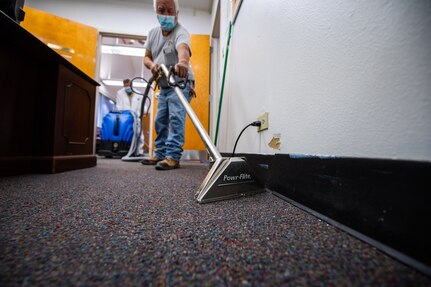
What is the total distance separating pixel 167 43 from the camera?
1386mm

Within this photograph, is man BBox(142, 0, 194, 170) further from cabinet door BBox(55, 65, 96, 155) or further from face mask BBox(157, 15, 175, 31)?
cabinet door BBox(55, 65, 96, 155)

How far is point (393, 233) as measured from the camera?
0.27 m

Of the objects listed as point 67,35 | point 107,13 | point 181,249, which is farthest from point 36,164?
point 107,13

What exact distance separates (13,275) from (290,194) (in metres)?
0.53

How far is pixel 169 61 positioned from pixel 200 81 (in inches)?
61.4

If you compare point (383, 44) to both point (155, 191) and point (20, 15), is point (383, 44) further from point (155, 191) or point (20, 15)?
point (20, 15)

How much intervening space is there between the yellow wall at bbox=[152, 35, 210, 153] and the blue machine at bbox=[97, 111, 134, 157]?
1.04 metres

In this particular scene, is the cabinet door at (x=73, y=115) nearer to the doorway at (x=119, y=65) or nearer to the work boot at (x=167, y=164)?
the work boot at (x=167, y=164)

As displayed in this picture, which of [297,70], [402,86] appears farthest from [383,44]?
[297,70]

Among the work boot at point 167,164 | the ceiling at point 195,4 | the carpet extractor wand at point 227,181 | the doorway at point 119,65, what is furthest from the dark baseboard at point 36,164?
the ceiling at point 195,4

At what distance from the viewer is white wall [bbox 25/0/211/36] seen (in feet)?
9.91

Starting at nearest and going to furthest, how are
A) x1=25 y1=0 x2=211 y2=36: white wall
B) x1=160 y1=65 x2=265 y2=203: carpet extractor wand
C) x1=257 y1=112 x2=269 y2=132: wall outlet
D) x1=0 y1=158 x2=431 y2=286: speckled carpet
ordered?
x1=0 y1=158 x2=431 y2=286: speckled carpet → x1=160 y1=65 x2=265 y2=203: carpet extractor wand → x1=257 y1=112 x2=269 y2=132: wall outlet → x1=25 y1=0 x2=211 y2=36: white wall

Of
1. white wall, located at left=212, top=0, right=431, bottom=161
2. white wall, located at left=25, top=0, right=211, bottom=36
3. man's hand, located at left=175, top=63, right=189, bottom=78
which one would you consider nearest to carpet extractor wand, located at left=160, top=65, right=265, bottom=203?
white wall, located at left=212, top=0, right=431, bottom=161

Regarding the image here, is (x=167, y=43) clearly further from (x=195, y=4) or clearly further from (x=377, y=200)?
(x=195, y=4)
